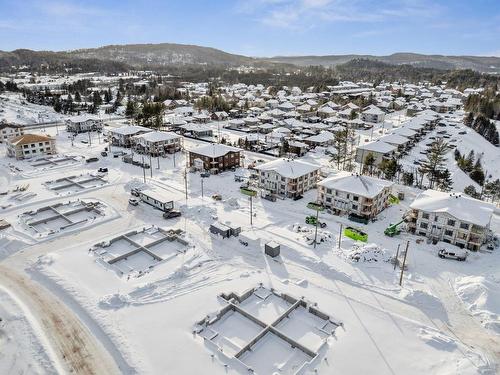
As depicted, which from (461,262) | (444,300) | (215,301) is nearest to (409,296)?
(444,300)

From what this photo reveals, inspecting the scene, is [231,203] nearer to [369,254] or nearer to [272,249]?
[272,249]

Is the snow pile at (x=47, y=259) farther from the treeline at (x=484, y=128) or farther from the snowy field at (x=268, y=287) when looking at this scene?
the treeline at (x=484, y=128)

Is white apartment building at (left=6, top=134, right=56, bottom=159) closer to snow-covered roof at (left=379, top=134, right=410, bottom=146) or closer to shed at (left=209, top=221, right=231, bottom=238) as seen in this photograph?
shed at (left=209, top=221, right=231, bottom=238)

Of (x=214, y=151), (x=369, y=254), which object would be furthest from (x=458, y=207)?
(x=214, y=151)

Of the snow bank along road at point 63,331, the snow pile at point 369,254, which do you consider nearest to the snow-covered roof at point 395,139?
the snow pile at point 369,254

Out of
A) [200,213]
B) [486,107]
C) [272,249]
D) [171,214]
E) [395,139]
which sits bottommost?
[200,213]

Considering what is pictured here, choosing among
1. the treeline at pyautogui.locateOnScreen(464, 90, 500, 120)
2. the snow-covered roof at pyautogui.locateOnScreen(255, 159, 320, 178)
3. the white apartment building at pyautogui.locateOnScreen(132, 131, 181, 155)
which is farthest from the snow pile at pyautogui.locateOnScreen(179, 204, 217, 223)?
the treeline at pyautogui.locateOnScreen(464, 90, 500, 120)
